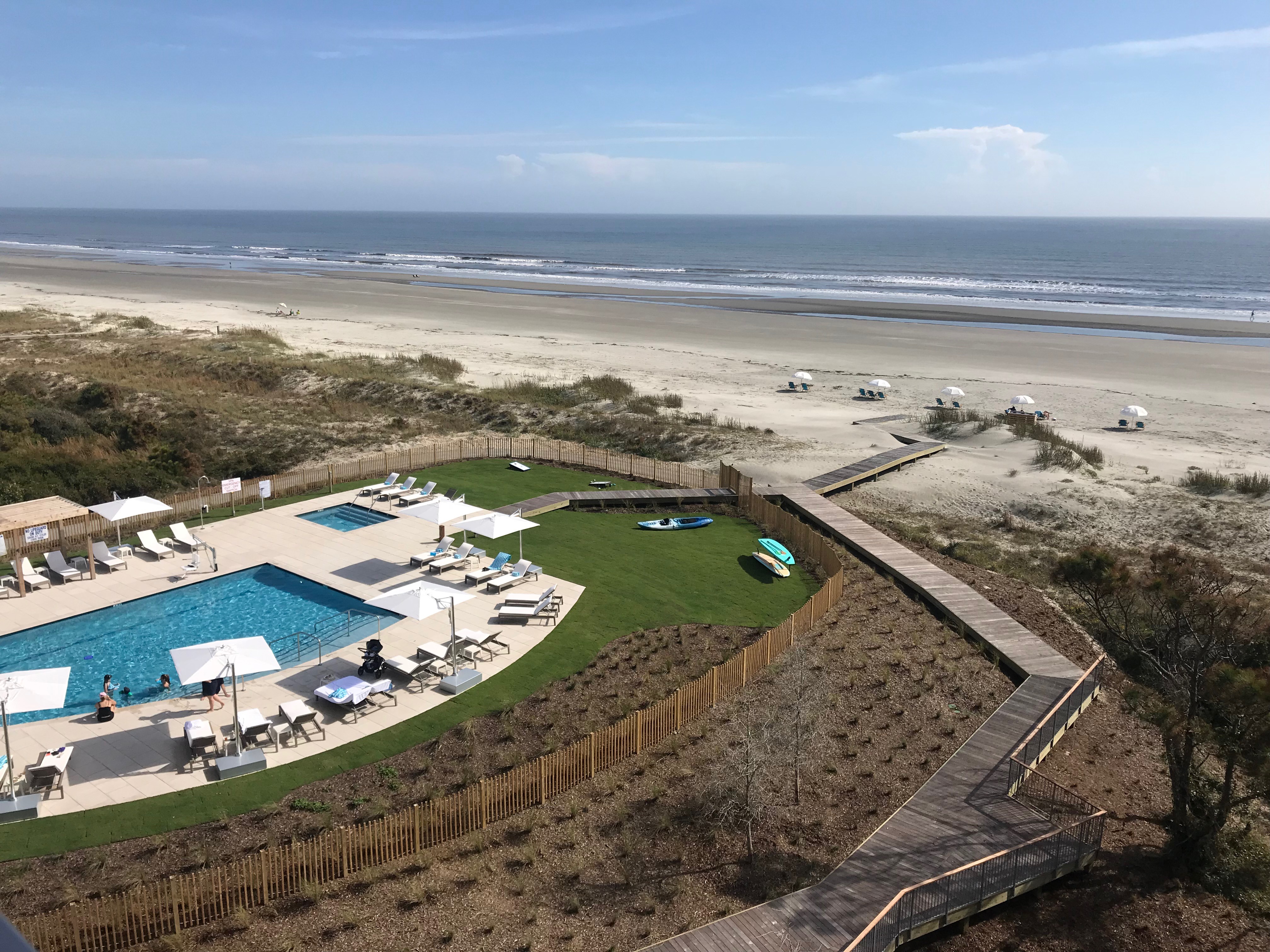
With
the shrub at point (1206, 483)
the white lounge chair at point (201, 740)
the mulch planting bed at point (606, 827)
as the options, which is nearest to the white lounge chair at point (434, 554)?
the mulch planting bed at point (606, 827)

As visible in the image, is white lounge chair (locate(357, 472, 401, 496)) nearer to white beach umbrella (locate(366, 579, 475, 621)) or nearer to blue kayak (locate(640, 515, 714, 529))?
blue kayak (locate(640, 515, 714, 529))

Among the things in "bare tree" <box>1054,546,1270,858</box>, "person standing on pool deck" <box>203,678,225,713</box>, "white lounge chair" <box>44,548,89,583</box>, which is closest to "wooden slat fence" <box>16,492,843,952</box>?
"person standing on pool deck" <box>203,678,225,713</box>

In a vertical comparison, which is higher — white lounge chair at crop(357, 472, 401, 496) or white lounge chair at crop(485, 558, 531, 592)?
white lounge chair at crop(357, 472, 401, 496)

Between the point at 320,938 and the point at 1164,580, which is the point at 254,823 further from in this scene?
the point at 1164,580

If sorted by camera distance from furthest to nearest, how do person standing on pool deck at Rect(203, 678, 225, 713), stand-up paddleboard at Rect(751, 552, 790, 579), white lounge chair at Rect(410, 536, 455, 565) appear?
1. stand-up paddleboard at Rect(751, 552, 790, 579)
2. white lounge chair at Rect(410, 536, 455, 565)
3. person standing on pool deck at Rect(203, 678, 225, 713)

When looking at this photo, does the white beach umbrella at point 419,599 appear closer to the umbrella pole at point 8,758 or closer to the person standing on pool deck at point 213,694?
the person standing on pool deck at point 213,694

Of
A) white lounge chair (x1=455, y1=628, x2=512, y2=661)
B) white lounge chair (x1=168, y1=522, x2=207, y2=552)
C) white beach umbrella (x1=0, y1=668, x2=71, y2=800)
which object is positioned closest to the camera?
white beach umbrella (x1=0, y1=668, x2=71, y2=800)
